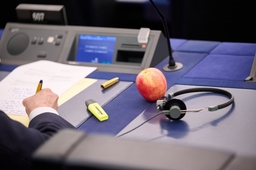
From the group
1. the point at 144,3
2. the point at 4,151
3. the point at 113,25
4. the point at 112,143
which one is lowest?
the point at 113,25

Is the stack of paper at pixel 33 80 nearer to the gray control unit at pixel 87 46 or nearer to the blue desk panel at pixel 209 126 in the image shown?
the gray control unit at pixel 87 46

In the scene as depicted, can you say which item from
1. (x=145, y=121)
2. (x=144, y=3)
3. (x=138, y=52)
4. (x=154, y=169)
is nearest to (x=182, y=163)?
(x=154, y=169)

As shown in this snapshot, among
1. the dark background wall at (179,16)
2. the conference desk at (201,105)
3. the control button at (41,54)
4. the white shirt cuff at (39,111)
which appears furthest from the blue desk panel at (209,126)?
the dark background wall at (179,16)

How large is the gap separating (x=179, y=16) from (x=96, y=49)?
1346 millimetres

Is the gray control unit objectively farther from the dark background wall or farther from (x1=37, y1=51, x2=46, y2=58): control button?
the dark background wall

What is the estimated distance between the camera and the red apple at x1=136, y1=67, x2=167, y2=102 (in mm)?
1508

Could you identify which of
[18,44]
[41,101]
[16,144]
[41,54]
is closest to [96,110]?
[41,101]

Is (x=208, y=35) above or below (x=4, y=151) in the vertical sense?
below

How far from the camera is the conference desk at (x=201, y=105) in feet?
4.18

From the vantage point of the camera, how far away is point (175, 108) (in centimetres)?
136

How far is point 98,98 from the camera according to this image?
63.6 inches

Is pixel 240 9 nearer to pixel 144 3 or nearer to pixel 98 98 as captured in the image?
pixel 144 3

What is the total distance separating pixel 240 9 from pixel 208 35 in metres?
0.26

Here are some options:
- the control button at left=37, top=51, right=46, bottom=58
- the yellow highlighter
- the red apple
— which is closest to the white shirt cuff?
the yellow highlighter
